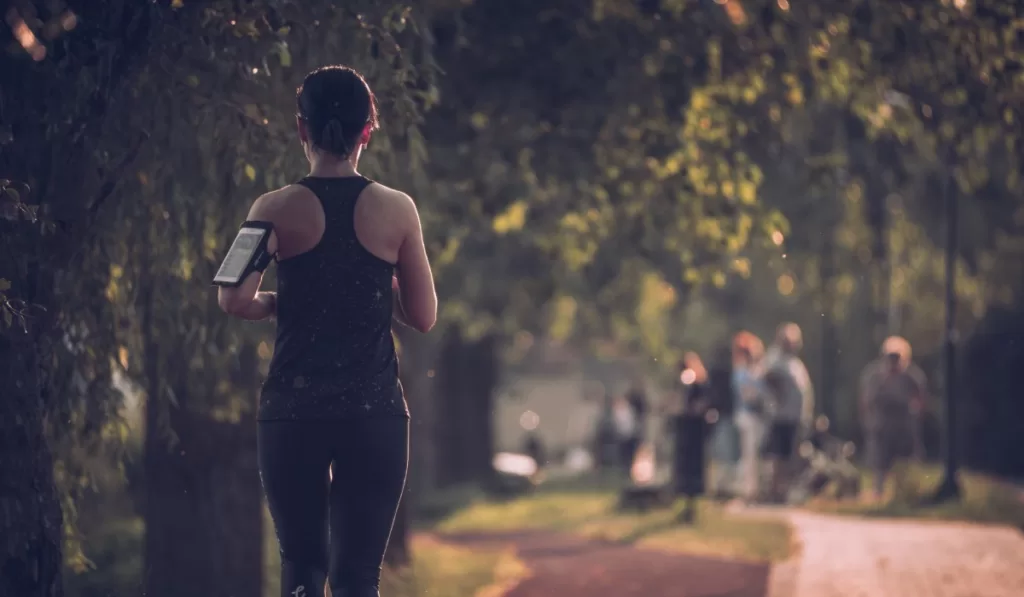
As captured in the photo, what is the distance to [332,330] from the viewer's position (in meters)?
4.39

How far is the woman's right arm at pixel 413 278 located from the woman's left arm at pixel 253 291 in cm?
34

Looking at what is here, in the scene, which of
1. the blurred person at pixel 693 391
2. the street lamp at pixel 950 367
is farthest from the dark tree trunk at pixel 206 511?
the street lamp at pixel 950 367

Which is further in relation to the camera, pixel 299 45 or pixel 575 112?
pixel 575 112

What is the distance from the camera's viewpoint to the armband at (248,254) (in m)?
4.36

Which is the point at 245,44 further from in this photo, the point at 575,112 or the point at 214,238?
the point at 575,112

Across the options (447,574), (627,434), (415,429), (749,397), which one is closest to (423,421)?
(415,429)

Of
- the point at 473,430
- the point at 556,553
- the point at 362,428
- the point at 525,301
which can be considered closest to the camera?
the point at 362,428

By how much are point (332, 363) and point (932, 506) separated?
Answer: 1399cm

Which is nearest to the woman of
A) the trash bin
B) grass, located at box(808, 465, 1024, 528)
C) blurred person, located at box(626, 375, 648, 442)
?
grass, located at box(808, 465, 1024, 528)

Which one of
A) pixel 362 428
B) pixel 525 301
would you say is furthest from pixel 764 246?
pixel 525 301

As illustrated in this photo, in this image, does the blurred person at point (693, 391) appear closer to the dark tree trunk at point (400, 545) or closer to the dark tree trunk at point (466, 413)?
the dark tree trunk at point (400, 545)

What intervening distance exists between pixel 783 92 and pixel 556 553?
184 inches

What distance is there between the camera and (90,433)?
6953 mm

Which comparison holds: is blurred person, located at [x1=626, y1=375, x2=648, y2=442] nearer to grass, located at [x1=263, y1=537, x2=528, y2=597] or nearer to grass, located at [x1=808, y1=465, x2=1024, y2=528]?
grass, located at [x1=808, y1=465, x2=1024, y2=528]
